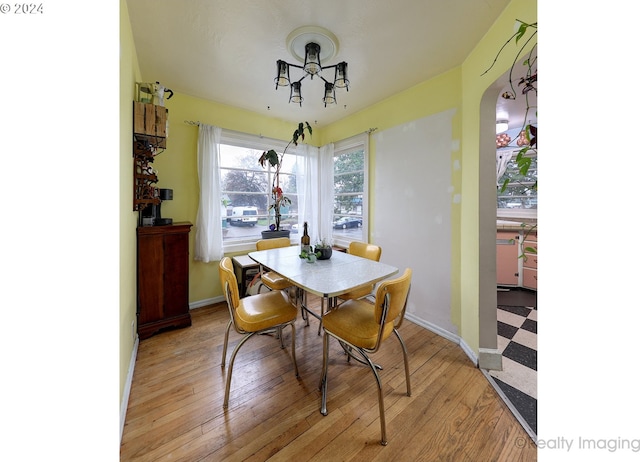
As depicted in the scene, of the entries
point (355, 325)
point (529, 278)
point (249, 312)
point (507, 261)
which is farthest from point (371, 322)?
point (529, 278)

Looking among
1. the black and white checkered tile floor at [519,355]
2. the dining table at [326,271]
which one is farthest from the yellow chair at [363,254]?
the black and white checkered tile floor at [519,355]

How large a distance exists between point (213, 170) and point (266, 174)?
806mm

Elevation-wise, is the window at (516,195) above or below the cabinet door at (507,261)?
above

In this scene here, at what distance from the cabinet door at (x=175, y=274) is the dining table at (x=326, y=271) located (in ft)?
2.88

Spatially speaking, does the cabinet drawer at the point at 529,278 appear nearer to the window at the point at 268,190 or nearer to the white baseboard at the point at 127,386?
the window at the point at 268,190

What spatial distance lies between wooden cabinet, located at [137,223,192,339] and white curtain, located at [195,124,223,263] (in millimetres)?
439

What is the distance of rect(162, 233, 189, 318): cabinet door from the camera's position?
2.26 meters

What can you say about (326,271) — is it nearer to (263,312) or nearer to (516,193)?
(263,312)

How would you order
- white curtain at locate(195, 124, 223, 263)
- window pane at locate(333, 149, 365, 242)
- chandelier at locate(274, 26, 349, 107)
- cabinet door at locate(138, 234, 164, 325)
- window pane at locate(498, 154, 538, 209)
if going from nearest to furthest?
chandelier at locate(274, 26, 349, 107), cabinet door at locate(138, 234, 164, 325), white curtain at locate(195, 124, 223, 263), window pane at locate(333, 149, 365, 242), window pane at locate(498, 154, 538, 209)

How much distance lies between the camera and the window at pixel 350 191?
3127 mm

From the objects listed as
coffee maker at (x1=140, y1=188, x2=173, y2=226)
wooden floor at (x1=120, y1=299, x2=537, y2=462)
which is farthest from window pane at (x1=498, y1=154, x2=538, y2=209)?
coffee maker at (x1=140, y1=188, x2=173, y2=226)

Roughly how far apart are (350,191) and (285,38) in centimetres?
207

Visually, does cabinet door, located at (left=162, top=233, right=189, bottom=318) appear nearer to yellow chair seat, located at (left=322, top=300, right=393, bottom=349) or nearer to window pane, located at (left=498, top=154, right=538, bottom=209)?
yellow chair seat, located at (left=322, top=300, right=393, bottom=349)
